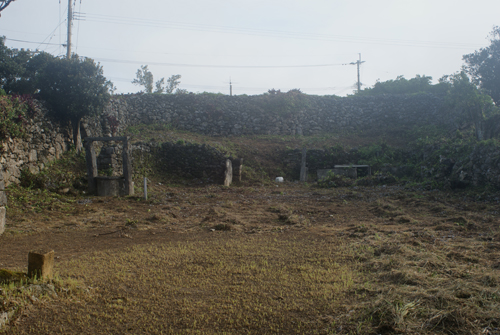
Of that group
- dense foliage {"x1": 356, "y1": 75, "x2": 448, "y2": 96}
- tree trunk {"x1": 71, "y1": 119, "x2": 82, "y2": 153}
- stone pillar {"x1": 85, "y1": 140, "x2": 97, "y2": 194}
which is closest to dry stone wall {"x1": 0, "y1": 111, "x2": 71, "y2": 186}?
tree trunk {"x1": 71, "y1": 119, "x2": 82, "y2": 153}

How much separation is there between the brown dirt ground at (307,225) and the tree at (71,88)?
14.2ft

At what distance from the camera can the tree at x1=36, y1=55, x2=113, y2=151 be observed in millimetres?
12297

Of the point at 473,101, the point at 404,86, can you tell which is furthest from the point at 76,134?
the point at 404,86

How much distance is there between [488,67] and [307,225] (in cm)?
2158

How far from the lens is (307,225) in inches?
292

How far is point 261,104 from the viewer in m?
23.3

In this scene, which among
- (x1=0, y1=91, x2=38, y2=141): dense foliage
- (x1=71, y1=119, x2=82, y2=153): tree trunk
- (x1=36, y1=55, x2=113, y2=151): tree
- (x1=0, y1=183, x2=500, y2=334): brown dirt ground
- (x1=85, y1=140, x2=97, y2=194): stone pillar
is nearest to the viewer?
(x1=0, y1=183, x2=500, y2=334): brown dirt ground

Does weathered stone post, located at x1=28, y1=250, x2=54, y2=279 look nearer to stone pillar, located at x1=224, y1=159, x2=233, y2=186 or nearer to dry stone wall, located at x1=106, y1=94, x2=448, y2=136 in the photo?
stone pillar, located at x1=224, y1=159, x2=233, y2=186

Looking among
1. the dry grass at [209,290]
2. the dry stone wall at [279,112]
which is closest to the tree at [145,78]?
the dry stone wall at [279,112]

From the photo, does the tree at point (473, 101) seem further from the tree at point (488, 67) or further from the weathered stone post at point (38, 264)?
the weathered stone post at point (38, 264)

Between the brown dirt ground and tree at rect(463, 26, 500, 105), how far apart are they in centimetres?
1560

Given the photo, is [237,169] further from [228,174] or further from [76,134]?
[76,134]

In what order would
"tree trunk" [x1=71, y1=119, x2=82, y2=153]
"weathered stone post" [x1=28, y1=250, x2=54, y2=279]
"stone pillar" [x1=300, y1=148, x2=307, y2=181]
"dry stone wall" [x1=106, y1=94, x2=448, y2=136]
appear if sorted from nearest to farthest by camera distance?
"weathered stone post" [x1=28, y1=250, x2=54, y2=279] → "tree trunk" [x1=71, y1=119, x2=82, y2=153] → "stone pillar" [x1=300, y1=148, x2=307, y2=181] → "dry stone wall" [x1=106, y1=94, x2=448, y2=136]

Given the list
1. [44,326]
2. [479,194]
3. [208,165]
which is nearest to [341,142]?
[208,165]
